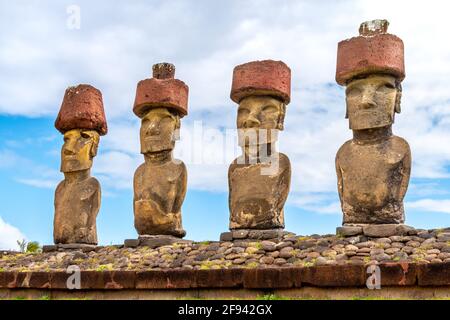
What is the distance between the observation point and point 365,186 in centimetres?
927

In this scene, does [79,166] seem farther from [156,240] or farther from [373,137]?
[373,137]

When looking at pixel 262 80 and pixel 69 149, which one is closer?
pixel 262 80

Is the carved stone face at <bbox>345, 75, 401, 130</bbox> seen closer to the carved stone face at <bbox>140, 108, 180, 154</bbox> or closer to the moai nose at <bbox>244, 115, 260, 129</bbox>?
the moai nose at <bbox>244, 115, 260, 129</bbox>

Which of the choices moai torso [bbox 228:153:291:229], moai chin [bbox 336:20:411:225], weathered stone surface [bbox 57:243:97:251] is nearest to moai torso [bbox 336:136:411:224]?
moai chin [bbox 336:20:411:225]

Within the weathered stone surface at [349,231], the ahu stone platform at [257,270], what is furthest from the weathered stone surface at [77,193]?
the weathered stone surface at [349,231]

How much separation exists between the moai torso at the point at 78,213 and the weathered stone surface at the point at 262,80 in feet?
10.9

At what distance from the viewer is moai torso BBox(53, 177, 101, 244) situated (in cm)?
1184

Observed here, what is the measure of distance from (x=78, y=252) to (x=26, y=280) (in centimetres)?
135

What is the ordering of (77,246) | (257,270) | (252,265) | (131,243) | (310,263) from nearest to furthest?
(257,270)
(310,263)
(252,265)
(131,243)
(77,246)

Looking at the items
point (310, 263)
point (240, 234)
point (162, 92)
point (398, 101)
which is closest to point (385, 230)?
point (310, 263)

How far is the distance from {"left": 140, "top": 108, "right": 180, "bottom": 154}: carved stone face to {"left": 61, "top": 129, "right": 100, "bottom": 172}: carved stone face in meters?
1.39

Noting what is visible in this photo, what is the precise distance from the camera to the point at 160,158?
1126 cm

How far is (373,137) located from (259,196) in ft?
6.06
